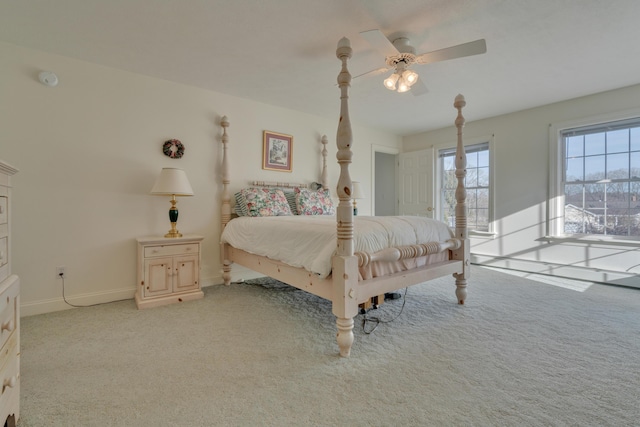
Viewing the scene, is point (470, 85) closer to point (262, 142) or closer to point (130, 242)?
point (262, 142)

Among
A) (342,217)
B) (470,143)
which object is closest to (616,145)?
(470,143)

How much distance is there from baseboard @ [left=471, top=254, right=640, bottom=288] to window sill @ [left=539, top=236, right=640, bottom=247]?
0.33m

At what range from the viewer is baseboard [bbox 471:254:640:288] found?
134 inches

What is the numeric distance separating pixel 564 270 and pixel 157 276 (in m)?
4.94

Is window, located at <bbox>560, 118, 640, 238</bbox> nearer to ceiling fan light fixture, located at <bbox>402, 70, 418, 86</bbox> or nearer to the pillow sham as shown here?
ceiling fan light fixture, located at <bbox>402, 70, 418, 86</bbox>

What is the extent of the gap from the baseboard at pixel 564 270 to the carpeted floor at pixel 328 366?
888 mm

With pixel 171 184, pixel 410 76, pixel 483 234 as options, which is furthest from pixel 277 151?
pixel 483 234

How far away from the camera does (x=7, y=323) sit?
1.10 metres

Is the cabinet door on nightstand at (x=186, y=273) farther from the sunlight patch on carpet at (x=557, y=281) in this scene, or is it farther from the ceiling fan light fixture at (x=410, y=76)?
the sunlight patch on carpet at (x=557, y=281)

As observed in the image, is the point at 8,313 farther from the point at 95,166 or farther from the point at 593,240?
the point at 593,240

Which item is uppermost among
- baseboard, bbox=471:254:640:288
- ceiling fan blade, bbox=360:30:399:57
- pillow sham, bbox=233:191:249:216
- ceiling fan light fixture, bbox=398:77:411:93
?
ceiling fan blade, bbox=360:30:399:57

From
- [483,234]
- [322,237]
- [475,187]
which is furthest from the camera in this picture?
[475,187]

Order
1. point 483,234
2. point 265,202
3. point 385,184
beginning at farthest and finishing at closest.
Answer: point 385,184 → point 483,234 → point 265,202

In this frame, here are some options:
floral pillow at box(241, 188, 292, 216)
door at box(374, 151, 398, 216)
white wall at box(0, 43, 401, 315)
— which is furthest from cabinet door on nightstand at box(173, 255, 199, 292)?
door at box(374, 151, 398, 216)
